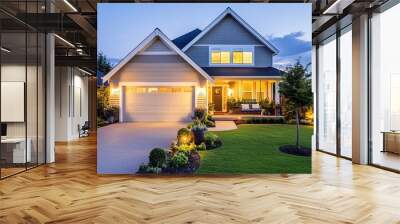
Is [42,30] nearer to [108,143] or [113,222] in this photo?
[108,143]

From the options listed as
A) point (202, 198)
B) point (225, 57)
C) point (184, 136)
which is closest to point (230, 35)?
point (225, 57)

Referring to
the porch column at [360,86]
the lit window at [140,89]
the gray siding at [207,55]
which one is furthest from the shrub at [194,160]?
the porch column at [360,86]

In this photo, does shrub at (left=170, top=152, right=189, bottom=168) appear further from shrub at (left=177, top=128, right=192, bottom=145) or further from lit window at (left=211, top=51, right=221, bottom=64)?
lit window at (left=211, top=51, right=221, bottom=64)

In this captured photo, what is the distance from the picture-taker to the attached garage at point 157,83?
6234mm

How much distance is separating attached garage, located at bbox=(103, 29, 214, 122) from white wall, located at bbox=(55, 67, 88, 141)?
790 centimetres

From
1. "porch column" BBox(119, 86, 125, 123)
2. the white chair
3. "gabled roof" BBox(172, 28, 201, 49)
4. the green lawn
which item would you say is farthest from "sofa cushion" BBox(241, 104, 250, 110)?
"porch column" BBox(119, 86, 125, 123)

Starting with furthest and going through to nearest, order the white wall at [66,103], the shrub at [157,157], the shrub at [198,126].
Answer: the white wall at [66,103] < the shrub at [198,126] < the shrub at [157,157]

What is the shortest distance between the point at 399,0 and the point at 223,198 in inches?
199

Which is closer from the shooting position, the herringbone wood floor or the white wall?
the herringbone wood floor

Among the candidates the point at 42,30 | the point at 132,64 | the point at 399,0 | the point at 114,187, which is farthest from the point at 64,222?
the point at 399,0

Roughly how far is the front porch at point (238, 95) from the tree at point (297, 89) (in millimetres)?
161

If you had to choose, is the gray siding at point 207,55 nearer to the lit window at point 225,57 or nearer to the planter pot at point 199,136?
the lit window at point 225,57

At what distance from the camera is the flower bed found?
20.5ft

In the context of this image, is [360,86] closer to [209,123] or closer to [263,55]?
[263,55]
